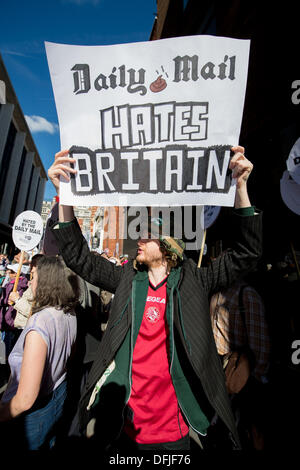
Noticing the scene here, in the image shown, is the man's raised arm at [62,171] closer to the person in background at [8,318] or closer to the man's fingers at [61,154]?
the man's fingers at [61,154]

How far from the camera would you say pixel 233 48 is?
1.46 meters

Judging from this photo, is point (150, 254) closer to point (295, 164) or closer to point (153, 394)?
point (153, 394)

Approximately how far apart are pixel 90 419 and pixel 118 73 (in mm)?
2267

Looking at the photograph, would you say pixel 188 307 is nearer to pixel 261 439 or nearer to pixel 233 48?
pixel 233 48

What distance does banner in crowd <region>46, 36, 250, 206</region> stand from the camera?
4.92 feet

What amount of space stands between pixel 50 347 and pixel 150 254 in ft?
3.10

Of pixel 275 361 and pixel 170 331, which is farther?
pixel 275 361

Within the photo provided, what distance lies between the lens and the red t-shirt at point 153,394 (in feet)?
5.30

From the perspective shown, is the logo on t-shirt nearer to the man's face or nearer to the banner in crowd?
the man's face

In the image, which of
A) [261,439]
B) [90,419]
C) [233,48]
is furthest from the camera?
[261,439]

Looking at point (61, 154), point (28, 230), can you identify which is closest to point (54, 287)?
point (61, 154)

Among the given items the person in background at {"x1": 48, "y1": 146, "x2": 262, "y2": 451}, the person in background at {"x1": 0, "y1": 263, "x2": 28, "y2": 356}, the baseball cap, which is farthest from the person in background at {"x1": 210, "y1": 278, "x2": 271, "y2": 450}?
the person in background at {"x1": 0, "y1": 263, "x2": 28, "y2": 356}

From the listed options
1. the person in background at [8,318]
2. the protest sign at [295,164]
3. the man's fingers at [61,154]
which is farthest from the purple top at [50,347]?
the person in background at [8,318]
